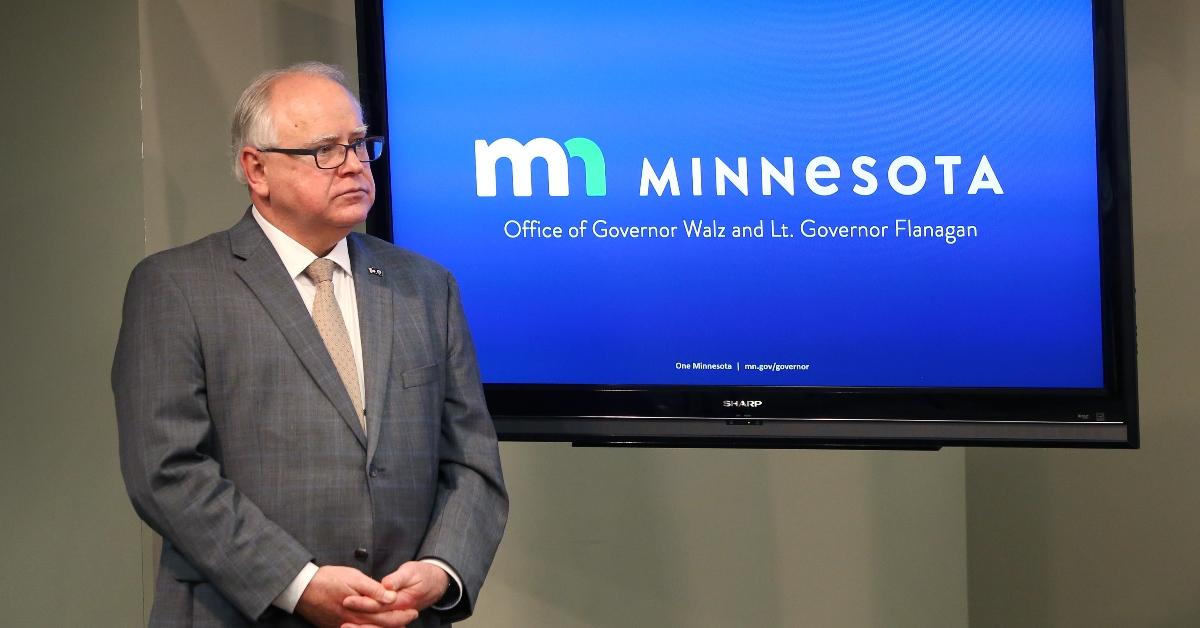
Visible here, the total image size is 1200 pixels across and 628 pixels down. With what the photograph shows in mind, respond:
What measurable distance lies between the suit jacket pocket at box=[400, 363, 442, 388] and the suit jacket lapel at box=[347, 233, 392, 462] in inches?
Result: 1.6

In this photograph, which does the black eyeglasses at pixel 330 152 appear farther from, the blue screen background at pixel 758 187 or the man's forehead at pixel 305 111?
the blue screen background at pixel 758 187

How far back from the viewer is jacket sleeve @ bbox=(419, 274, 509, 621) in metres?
2.48

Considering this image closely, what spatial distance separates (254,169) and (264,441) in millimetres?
533

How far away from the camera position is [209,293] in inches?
95.7

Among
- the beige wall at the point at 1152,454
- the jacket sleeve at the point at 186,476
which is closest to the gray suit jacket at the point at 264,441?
the jacket sleeve at the point at 186,476

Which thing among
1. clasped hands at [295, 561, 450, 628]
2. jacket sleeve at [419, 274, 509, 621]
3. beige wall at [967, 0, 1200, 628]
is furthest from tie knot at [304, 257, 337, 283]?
beige wall at [967, 0, 1200, 628]

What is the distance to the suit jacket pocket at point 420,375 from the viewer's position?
8.21 feet

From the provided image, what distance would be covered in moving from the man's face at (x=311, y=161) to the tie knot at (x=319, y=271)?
0.23ft

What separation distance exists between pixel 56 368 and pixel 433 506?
148cm

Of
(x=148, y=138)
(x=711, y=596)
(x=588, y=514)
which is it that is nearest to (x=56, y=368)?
(x=148, y=138)

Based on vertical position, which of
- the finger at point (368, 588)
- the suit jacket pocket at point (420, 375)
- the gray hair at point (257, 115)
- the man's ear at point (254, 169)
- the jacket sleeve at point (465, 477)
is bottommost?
the finger at point (368, 588)

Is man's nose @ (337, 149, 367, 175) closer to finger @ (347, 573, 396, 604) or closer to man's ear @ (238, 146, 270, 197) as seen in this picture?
man's ear @ (238, 146, 270, 197)

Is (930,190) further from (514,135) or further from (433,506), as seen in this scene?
(433,506)

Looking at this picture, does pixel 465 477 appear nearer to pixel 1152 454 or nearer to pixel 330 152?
pixel 330 152
